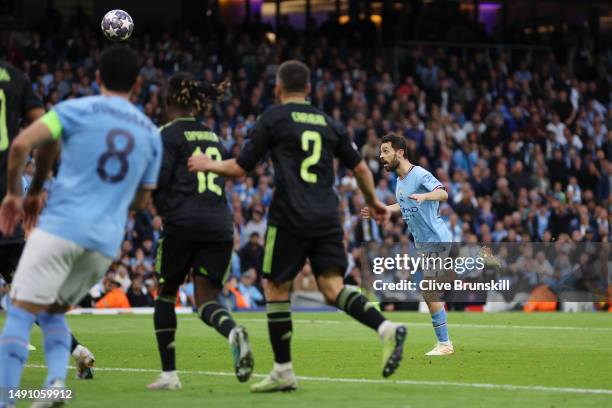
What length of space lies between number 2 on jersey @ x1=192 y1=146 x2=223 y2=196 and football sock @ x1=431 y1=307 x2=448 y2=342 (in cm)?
500

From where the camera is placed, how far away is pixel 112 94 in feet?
27.2

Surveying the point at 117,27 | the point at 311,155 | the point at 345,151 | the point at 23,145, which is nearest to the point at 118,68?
the point at 23,145

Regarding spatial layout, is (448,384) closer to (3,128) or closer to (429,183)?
(3,128)

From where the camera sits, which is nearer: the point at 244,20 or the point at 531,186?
the point at 531,186

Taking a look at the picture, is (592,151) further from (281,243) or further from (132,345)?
(281,243)

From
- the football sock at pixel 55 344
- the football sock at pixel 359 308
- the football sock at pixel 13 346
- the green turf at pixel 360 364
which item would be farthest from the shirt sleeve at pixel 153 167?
the football sock at pixel 359 308

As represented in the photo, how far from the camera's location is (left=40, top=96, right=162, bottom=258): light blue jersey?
793 cm

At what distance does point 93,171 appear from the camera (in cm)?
800

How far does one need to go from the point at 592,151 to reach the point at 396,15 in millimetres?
7608

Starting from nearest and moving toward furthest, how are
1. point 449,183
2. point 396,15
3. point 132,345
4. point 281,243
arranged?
1. point 281,243
2. point 132,345
3. point 449,183
4. point 396,15

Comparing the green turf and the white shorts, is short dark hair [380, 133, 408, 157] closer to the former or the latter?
the green turf

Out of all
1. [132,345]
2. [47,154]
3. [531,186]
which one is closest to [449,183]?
[531,186]

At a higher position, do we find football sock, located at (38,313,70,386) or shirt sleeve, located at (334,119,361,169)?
shirt sleeve, located at (334,119,361,169)

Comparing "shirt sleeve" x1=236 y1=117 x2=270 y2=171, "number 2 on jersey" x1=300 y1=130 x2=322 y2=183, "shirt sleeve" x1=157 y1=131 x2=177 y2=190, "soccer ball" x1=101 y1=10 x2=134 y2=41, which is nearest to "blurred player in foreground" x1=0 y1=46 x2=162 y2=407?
"shirt sleeve" x1=236 y1=117 x2=270 y2=171
